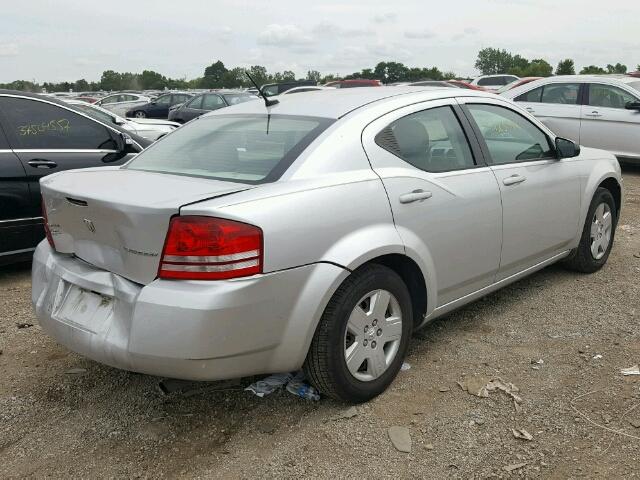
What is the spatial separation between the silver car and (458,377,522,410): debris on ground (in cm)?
38

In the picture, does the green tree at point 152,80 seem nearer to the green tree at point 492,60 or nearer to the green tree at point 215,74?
the green tree at point 215,74

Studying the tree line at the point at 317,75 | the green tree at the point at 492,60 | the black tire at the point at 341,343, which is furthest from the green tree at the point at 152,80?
the black tire at the point at 341,343

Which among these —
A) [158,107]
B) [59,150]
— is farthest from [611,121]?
[158,107]

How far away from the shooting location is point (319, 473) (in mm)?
2529

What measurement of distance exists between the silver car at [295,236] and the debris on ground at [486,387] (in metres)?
0.38

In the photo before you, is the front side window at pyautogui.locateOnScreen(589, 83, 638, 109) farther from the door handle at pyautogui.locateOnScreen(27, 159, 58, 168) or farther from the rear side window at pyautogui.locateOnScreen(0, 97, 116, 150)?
the door handle at pyautogui.locateOnScreen(27, 159, 58, 168)

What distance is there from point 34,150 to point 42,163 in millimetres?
140

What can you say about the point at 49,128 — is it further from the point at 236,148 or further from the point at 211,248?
the point at 211,248

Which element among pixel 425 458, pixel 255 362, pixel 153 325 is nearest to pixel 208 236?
pixel 153 325

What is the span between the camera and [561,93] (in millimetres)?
10398

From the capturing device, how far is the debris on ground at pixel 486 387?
310 cm

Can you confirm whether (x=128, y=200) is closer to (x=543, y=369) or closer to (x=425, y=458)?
(x=425, y=458)

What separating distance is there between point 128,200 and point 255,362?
0.87 metres

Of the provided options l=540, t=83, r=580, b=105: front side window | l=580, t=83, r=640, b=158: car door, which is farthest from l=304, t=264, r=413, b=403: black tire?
l=540, t=83, r=580, b=105: front side window
